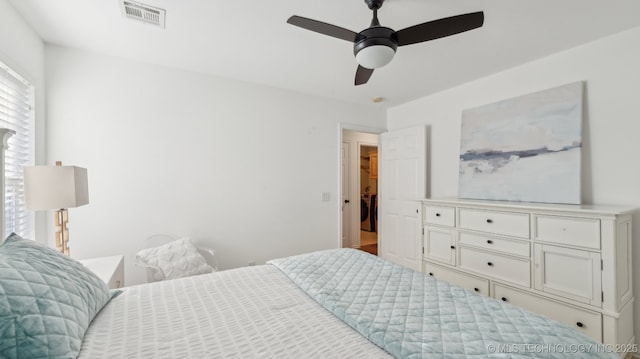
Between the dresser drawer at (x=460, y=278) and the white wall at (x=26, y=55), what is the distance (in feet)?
12.1

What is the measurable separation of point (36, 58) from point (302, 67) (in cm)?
216

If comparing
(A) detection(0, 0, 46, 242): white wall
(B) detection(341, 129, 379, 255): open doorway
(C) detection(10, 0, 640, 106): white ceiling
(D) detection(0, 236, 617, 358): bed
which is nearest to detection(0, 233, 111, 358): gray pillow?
(D) detection(0, 236, 617, 358): bed

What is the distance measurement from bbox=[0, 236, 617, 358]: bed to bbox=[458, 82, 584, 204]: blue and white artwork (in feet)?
5.77

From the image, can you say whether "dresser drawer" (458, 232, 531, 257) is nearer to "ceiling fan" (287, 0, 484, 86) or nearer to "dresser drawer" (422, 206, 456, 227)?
"dresser drawer" (422, 206, 456, 227)

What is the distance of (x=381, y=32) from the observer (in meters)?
1.65

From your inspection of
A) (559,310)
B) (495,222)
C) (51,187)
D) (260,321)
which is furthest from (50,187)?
(559,310)

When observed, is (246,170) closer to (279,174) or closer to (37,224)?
(279,174)

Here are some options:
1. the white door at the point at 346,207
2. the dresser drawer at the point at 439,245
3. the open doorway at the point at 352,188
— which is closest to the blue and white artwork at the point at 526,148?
the dresser drawer at the point at 439,245

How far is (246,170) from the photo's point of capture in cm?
315

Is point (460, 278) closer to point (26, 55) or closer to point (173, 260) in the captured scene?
point (173, 260)

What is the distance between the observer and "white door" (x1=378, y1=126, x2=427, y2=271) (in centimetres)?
358

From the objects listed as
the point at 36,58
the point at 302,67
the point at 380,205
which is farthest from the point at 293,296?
the point at 380,205

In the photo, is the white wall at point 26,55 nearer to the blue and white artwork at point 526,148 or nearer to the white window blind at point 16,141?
the white window blind at point 16,141

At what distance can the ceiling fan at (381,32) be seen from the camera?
1592mm
